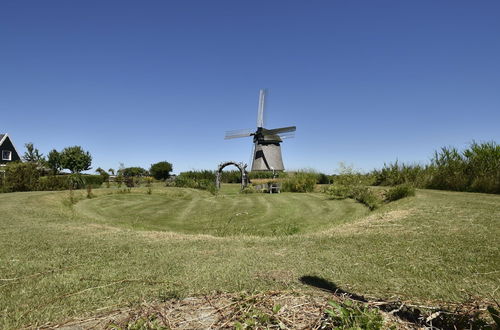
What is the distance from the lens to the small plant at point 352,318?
5.28 ft

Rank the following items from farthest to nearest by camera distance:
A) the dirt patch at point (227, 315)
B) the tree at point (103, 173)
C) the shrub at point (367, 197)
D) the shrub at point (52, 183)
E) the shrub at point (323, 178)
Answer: the tree at point (103, 173)
the shrub at point (323, 178)
the shrub at point (52, 183)
the shrub at point (367, 197)
the dirt patch at point (227, 315)

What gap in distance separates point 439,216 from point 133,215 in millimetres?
11708

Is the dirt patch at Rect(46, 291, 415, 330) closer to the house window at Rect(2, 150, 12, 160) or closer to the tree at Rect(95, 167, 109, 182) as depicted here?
the tree at Rect(95, 167, 109, 182)

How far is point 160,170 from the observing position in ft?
149

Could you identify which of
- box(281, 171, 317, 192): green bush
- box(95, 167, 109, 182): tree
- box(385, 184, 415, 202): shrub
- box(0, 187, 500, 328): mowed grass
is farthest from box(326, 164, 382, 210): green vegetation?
box(95, 167, 109, 182): tree

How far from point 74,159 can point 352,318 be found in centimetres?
5127

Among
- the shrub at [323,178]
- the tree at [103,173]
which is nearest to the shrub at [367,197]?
the shrub at [323,178]

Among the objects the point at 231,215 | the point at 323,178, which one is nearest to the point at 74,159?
the point at 323,178

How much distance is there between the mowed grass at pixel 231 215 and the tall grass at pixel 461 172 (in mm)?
4745

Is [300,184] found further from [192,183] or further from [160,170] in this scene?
[160,170]

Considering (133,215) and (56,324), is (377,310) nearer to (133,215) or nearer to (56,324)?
(56,324)

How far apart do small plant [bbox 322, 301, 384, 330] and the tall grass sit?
557 inches

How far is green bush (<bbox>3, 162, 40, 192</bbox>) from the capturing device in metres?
21.6

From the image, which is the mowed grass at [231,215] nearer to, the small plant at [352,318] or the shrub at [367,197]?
the shrub at [367,197]
